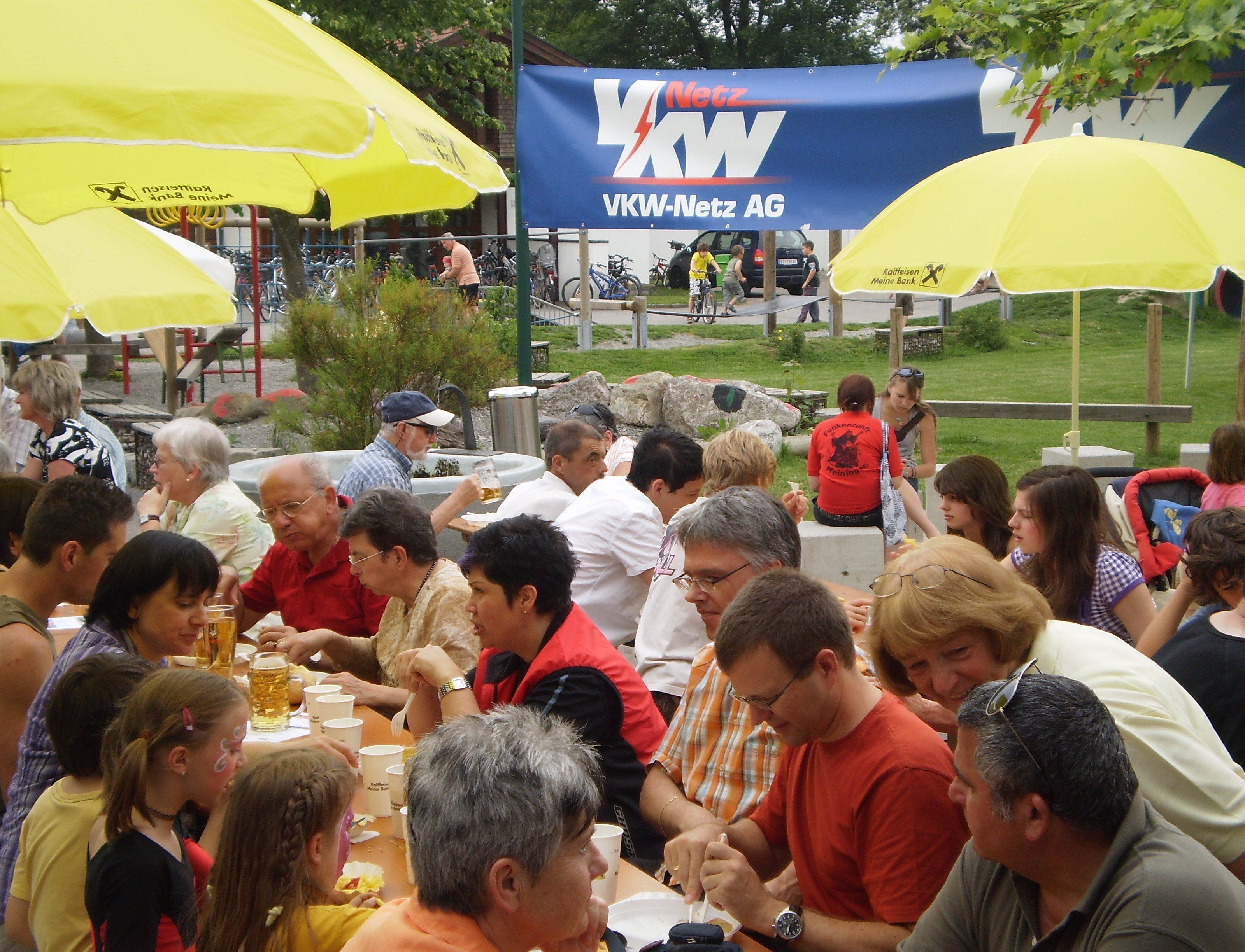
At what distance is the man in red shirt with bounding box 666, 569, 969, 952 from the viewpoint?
2.32 metres

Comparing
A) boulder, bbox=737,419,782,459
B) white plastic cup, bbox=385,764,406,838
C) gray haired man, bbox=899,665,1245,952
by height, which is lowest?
white plastic cup, bbox=385,764,406,838

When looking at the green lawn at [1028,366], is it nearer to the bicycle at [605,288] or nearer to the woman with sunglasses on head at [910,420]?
the woman with sunglasses on head at [910,420]

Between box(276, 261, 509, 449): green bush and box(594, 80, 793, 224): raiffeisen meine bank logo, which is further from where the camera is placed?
box(276, 261, 509, 449): green bush

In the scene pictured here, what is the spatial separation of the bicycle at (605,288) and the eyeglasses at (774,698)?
23.4 m

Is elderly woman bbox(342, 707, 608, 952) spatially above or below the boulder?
above

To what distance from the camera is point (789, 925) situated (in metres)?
2.43

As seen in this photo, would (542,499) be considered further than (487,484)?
No

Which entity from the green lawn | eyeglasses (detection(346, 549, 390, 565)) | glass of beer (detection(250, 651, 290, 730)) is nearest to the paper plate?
glass of beer (detection(250, 651, 290, 730))

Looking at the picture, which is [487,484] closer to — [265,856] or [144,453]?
[265,856]

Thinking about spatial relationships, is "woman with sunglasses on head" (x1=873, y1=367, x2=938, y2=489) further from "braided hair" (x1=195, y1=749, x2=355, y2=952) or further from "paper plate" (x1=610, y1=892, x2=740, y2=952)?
"braided hair" (x1=195, y1=749, x2=355, y2=952)

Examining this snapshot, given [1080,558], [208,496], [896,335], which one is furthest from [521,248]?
[1080,558]

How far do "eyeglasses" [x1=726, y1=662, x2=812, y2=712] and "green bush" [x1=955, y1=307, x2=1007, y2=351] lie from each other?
735 inches

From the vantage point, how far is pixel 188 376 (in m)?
14.5

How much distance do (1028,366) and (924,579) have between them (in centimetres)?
1671
